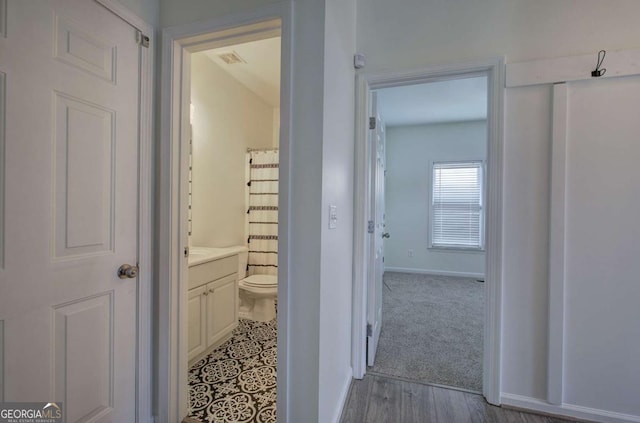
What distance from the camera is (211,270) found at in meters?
2.19

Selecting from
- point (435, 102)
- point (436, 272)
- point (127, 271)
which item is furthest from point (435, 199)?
point (127, 271)

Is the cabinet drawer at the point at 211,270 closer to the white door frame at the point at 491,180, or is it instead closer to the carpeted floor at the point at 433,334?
the carpeted floor at the point at 433,334

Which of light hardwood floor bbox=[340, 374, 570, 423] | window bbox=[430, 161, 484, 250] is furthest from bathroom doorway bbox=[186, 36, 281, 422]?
window bbox=[430, 161, 484, 250]

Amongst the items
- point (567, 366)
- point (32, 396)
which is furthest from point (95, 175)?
point (567, 366)

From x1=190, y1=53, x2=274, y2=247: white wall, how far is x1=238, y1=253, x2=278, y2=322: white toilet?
0.54 m

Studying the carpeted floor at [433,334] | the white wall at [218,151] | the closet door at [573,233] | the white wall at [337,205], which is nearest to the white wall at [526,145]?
the closet door at [573,233]

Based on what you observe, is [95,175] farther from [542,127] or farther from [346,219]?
[542,127]

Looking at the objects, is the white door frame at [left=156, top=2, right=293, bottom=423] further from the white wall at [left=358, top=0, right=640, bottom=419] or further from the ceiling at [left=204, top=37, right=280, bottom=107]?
the white wall at [left=358, top=0, right=640, bottom=419]

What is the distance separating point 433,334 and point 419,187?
317 cm

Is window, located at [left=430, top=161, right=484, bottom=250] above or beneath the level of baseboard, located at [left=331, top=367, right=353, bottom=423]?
above

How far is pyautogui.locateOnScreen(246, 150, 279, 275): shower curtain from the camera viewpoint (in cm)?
324

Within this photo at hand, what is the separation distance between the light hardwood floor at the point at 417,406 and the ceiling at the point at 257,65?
2.77m

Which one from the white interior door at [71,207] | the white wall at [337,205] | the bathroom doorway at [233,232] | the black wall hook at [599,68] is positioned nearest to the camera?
the white interior door at [71,207]

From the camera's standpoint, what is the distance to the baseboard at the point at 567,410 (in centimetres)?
154
